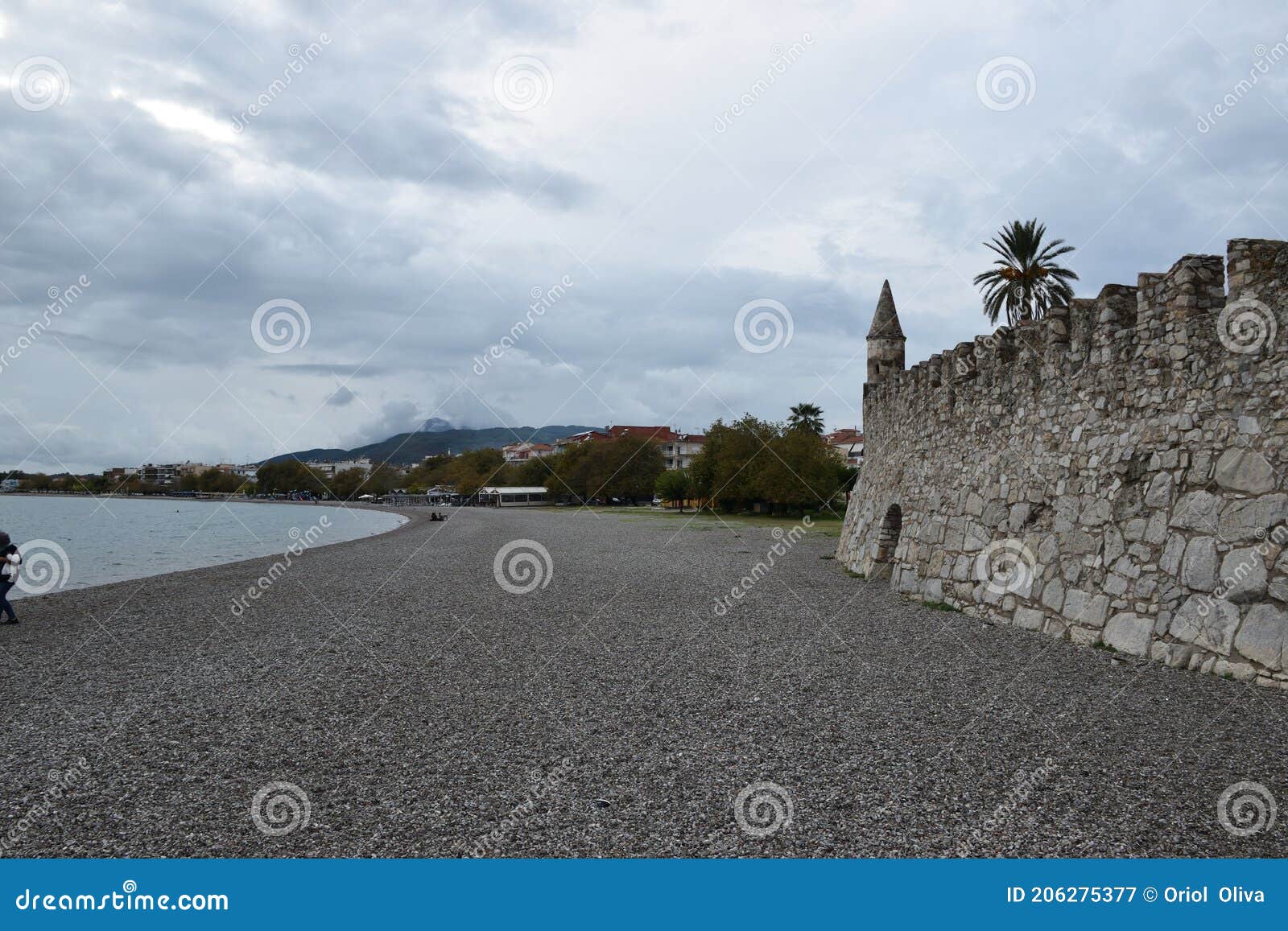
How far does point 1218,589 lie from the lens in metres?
7.95

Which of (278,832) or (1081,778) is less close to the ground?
(1081,778)

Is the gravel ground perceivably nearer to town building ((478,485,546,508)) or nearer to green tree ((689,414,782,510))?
green tree ((689,414,782,510))

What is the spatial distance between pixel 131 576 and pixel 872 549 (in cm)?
2363

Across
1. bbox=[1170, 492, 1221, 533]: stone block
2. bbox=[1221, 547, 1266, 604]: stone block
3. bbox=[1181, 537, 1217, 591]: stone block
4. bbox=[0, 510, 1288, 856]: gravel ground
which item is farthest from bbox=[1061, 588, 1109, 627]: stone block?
bbox=[1221, 547, 1266, 604]: stone block

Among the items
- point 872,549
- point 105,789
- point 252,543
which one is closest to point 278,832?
point 105,789

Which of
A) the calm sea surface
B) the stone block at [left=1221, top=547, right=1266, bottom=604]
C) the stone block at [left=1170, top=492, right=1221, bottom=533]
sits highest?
the stone block at [left=1170, top=492, right=1221, bottom=533]

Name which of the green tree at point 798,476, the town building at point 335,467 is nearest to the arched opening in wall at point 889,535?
the green tree at point 798,476

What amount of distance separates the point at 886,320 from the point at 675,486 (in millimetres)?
A: 47237

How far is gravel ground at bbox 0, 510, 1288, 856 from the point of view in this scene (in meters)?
4.51

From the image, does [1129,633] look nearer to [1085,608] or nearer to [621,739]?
[1085,608]

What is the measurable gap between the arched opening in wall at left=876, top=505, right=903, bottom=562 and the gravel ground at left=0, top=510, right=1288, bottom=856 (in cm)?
488

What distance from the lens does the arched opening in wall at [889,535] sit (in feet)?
57.6

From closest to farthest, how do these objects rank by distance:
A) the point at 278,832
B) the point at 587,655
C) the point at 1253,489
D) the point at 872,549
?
the point at 278,832
the point at 1253,489
the point at 587,655
the point at 872,549

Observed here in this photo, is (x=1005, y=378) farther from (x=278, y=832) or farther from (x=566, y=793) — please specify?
(x=278, y=832)
